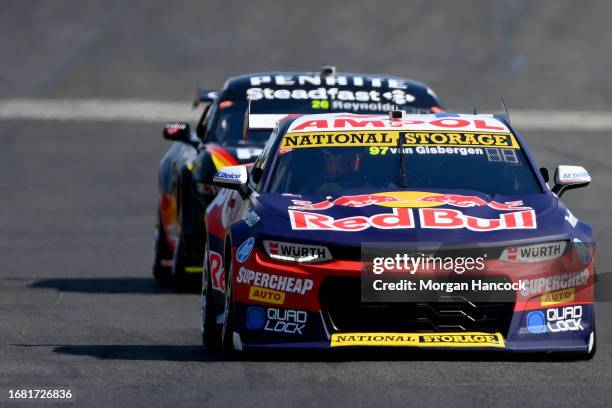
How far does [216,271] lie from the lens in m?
10.4

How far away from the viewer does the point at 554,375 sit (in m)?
8.86

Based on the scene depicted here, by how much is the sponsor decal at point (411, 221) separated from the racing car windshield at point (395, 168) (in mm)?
634

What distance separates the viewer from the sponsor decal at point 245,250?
30.7 ft

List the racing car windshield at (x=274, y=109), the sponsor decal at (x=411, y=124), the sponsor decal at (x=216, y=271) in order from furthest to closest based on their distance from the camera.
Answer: the racing car windshield at (x=274, y=109) → the sponsor decal at (x=411, y=124) → the sponsor decal at (x=216, y=271)

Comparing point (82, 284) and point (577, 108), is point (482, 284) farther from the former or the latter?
point (577, 108)

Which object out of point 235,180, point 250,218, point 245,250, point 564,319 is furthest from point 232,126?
point 564,319

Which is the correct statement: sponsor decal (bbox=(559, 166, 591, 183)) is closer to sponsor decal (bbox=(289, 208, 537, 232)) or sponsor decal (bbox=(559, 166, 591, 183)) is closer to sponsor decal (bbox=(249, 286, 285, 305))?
sponsor decal (bbox=(289, 208, 537, 232))

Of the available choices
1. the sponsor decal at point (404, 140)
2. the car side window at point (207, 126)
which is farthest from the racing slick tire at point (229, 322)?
the car side window at point (207, 126)

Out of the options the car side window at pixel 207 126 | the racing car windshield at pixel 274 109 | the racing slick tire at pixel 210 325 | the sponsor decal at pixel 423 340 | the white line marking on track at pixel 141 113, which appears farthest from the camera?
the white line marking on track at pixel 141 113

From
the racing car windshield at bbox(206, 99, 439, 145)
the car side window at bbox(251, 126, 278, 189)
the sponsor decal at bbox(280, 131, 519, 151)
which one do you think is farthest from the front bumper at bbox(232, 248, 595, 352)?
the racing car windshield at bbox(206, 99, 439, 145)

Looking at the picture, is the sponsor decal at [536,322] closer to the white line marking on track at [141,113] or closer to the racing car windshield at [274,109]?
the racing car windshield at [274,109]

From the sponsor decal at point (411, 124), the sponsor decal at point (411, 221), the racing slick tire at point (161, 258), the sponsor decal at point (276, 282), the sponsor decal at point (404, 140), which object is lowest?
the racing slick tire at point (161, 258)

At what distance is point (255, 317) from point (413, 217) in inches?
36.5

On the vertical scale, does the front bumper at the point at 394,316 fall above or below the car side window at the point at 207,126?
below
